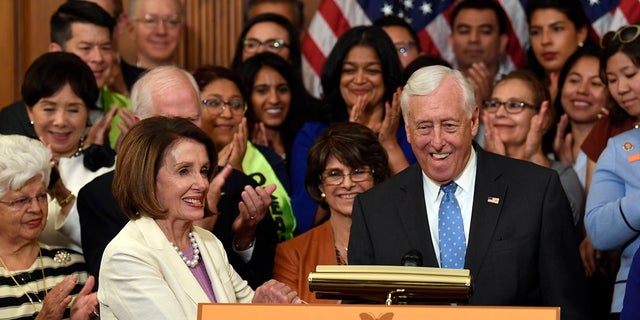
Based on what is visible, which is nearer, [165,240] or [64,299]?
[165,240]

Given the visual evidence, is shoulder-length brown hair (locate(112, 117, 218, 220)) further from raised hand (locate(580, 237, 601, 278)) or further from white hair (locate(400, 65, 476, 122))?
raised hand (locate(580, 237, 601, 278))

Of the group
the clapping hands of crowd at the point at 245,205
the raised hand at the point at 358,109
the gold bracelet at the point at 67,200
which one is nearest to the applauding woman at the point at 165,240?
the clapping hands of crowd at the point at 245,205

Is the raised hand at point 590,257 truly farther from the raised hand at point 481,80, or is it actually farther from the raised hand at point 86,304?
the raised hand at point 86,304

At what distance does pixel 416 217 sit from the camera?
4.34 metres

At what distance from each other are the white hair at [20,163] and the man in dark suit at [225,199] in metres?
0.22

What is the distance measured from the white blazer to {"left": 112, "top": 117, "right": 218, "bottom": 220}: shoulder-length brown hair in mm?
53

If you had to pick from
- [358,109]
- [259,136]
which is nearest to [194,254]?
[358,109]

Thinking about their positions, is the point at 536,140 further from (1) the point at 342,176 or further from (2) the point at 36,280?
(2) the point at 36,280

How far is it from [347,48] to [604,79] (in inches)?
54.7

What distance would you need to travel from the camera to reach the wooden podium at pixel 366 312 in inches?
120

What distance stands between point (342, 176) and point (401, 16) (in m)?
2.52

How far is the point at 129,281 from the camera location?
3.80 metres

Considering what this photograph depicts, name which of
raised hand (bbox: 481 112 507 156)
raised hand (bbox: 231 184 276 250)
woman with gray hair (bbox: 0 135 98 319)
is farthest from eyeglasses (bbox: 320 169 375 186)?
woman with gray hair (bbox: 0 135 98 319)

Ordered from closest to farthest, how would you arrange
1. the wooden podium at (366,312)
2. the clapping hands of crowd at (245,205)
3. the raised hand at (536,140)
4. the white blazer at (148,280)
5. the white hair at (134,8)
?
1. the wooden podium at (366,312)
2. the white blazer at (148,280)
3. the clapping hands of crowd at (245,205)
4. the raised hand at (536,140)
5. the white hair at (134,8)
